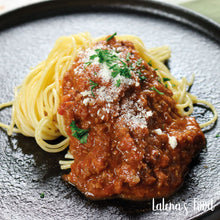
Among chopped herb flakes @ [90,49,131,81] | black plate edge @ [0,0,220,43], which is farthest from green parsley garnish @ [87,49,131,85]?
black plate edge @ [0,0,220,43]

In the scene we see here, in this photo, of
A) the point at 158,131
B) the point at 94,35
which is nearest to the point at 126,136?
the point at 158,131

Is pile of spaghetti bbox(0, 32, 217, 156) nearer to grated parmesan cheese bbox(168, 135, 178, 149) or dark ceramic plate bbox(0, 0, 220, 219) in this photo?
dark ceramic plate bbox(0, 0, 220, 219)

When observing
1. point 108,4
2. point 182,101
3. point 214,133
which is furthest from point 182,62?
point 108,4

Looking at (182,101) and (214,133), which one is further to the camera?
(182,101)

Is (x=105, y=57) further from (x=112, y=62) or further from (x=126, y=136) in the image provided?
(x=126, y=136)

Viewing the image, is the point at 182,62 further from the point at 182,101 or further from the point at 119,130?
the point at 119,130
